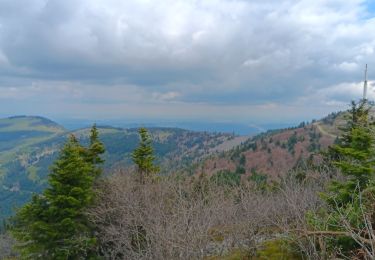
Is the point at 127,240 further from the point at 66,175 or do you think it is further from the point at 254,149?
the point at 254,149

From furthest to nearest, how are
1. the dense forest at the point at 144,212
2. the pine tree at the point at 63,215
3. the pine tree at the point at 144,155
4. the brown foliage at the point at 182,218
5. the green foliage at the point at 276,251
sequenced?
the pine tree at the point at 144,155, the pine tree at the point at 63,215, the dense forest at the point at 144,212, the brown foliage at the point at 182,218, the green foliage at the point at 276,251

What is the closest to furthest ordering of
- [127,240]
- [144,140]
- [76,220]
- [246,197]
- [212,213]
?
1. [212,213]
2. [127,240]
3. [246,197]
4. [76,220]
5. [144,140]

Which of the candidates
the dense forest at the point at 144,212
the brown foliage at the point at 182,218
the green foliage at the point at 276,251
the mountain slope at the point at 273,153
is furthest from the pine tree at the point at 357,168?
the mountain slope at the point at 273,153

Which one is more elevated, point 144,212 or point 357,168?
point 357,168

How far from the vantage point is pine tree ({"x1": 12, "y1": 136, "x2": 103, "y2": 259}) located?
27562 millimetres

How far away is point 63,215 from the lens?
1110 inches

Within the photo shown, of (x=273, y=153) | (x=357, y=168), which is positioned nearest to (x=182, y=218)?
(x=357, y=168)

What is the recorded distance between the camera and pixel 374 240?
512 cm

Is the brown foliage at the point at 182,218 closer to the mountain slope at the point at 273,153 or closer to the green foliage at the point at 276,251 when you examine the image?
the green foliage at the point at 276,251

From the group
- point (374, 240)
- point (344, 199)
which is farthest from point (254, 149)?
point (374, 240)

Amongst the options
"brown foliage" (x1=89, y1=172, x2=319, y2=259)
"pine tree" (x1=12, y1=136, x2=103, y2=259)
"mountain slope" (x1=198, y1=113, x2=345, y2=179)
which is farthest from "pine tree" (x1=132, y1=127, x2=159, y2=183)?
"mountain slope" (x1=198, y1=113, x2=345, y2=179)

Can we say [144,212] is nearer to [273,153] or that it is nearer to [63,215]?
[63,215]

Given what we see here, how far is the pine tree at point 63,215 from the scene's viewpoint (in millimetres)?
27562

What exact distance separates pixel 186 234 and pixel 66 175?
13807 mm
